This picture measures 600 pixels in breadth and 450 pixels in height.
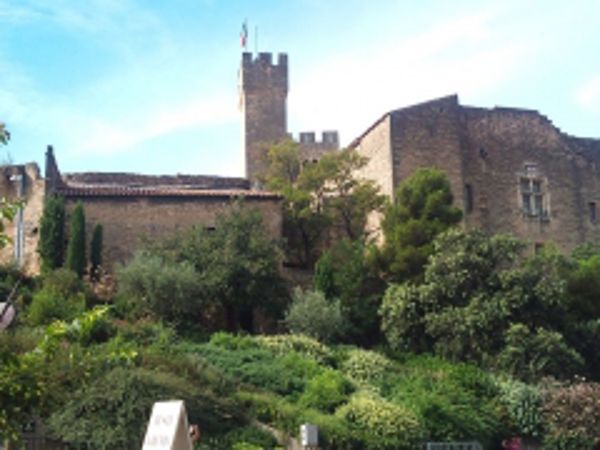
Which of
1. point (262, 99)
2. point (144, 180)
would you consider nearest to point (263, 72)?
point (262, 99)

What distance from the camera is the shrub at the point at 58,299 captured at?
23656 mm

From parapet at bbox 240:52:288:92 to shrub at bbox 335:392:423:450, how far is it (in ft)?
97.9

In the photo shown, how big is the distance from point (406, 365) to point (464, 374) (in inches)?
71.6

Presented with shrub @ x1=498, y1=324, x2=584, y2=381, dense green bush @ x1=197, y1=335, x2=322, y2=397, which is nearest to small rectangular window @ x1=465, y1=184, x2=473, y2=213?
shrub @ x1=498, y1=324, x2=584, y2=381

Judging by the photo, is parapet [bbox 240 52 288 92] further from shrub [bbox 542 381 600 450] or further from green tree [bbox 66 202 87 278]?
shrub [bbox 542 381 600 450]

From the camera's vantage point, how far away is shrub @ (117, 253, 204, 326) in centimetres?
2541

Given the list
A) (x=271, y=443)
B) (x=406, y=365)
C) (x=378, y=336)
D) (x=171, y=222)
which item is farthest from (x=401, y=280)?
(x=271, y=443)

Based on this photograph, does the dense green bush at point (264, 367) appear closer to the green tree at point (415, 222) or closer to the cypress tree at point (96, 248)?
the green tree at point (415, 222)

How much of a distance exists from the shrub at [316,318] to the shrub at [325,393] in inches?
158

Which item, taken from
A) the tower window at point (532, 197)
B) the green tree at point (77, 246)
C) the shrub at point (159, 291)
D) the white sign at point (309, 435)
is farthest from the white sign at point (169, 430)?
the tower window at point (532, 197)

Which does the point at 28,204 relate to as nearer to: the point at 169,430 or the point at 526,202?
the point at 526,202

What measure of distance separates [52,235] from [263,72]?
21746 millimetres

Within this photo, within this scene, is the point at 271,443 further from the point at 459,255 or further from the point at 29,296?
the point at 29,296

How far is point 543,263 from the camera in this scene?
2536 cm
